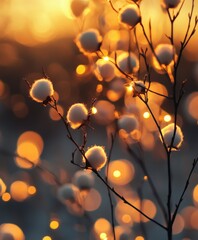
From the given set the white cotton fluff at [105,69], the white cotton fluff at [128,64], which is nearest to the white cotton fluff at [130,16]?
the white cotton fluff at [128,64]

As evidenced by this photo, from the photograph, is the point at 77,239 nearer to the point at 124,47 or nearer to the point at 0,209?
the point at 0,209

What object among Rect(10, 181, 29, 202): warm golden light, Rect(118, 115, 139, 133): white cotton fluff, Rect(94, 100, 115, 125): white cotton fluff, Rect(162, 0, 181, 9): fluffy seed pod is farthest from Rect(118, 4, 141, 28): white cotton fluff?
Rect(10, 181, 29, 202): warm golden light

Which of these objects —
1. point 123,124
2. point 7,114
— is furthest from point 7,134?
point 123,124

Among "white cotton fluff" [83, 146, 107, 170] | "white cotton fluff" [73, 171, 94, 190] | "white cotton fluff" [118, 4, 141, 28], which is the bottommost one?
"white cotton fluff" [73, 171, 94, 190]

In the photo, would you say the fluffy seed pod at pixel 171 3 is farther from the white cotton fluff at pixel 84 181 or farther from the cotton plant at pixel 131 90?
the white cotton fluff at pixel 84 181

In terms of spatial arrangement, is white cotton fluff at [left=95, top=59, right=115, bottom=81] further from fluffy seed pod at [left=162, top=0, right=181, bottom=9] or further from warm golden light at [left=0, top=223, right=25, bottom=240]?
warm golden light at [left=0, top=223, right=25, bottom=240]

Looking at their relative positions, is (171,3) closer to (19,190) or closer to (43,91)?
(43,91)
